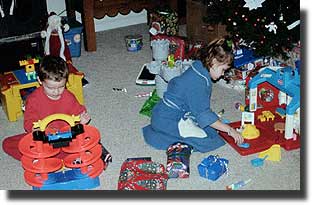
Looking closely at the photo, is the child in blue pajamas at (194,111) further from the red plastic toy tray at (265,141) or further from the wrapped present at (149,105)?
the wrapped present at (149,105)

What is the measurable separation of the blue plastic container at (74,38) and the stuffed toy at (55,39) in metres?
0.25

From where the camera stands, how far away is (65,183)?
6.98 ft

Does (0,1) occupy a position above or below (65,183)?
above

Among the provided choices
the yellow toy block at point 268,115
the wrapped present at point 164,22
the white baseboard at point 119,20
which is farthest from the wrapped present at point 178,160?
the white baseboard at point 119,20

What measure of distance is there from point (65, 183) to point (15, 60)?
1.15 m

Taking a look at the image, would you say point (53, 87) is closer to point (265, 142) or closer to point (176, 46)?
point (265, 142)

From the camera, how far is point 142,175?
2.18 m

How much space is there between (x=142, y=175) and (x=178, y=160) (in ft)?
0.56

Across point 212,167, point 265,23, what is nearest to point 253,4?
point 265,23

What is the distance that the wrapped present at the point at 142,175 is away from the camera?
84.0 inches

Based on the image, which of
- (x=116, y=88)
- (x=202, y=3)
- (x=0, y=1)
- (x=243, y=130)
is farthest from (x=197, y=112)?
(x=0, y=1)

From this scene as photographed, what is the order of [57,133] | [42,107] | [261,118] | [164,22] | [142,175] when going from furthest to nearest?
[164,22] → [261,118] → [42,107] → [142,175] → [57,133]

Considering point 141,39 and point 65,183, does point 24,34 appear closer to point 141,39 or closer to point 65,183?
point 141,39

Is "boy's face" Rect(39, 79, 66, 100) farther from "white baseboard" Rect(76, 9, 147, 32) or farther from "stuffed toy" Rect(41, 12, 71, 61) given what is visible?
"white baseboard" Rect(76, 9, 147, 32)
